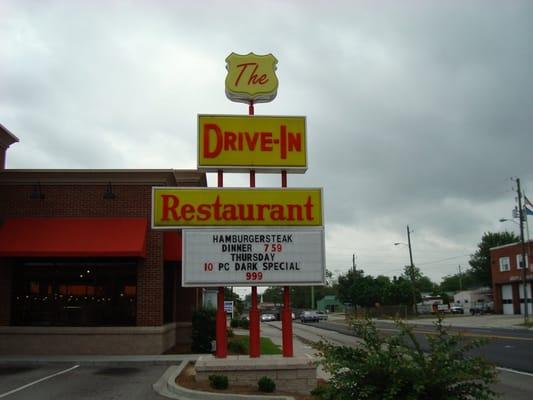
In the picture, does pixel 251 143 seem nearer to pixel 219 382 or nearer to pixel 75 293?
pixel 219 382

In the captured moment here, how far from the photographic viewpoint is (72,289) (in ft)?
67.1

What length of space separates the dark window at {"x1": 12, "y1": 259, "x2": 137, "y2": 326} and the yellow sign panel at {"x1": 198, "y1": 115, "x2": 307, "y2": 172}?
8.01 m

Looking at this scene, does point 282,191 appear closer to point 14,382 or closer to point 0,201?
point 14,382

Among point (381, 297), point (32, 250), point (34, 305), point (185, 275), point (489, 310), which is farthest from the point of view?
point (381, 297)

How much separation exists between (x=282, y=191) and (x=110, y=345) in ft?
31.2

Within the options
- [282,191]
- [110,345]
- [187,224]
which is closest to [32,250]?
[110,345]

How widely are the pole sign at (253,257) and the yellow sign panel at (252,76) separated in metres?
3.41

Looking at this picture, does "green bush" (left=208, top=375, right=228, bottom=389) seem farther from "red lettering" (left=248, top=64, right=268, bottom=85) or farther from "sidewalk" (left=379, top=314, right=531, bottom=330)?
"sidewalk" (left=379, top=314, right=531, bottom=330)

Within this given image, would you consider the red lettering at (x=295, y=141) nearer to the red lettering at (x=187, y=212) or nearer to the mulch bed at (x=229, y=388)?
the red lettering at (x=187, y=212)

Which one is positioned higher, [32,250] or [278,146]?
[278,146]

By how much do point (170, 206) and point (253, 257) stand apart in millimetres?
2249

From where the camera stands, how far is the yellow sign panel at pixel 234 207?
44.7ft

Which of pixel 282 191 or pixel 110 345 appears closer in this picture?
pixel 282 191

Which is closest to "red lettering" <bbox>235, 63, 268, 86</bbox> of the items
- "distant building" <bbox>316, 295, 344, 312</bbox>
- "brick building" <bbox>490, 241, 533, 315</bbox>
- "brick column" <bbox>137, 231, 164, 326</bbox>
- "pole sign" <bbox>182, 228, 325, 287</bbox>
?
"pole sign" <bbox>182, 228, 325, 287</bbox>
